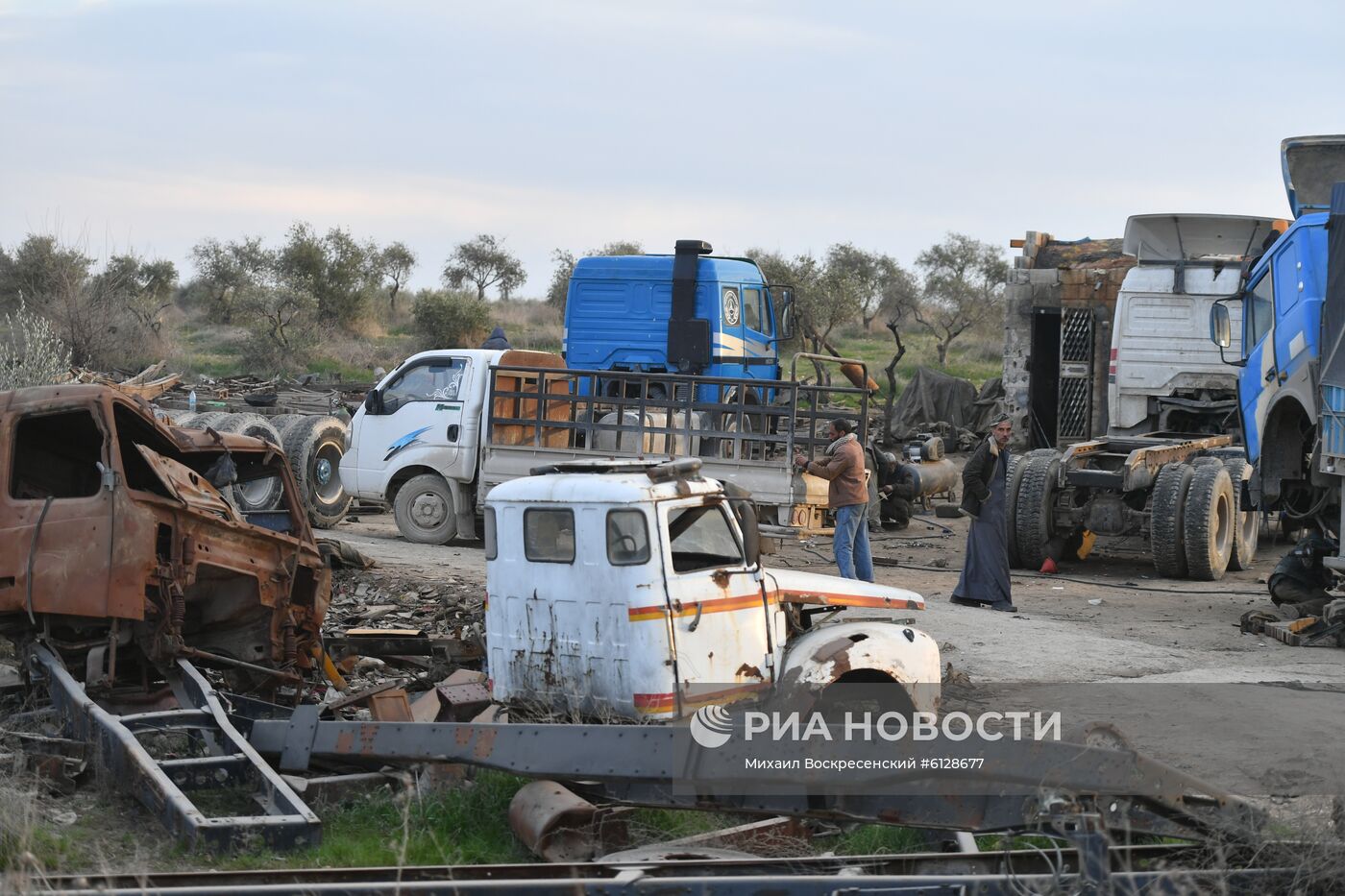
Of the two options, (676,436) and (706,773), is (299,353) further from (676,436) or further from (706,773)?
(706,773)

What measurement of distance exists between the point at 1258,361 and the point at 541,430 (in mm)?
6839

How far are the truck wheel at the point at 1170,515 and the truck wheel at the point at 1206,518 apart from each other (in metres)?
0.06

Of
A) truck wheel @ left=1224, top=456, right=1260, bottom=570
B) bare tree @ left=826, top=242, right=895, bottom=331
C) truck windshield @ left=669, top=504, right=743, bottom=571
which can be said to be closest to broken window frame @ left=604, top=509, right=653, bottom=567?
truck windshield @ left=669, top=504, right=743, bottom=571

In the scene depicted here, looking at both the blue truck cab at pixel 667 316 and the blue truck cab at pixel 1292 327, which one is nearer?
the blue truck cab at pixel 1292 327

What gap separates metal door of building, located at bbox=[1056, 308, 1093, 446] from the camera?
731 inches

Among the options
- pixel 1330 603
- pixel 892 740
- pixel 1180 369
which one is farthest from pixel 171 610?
pixel 1180 369

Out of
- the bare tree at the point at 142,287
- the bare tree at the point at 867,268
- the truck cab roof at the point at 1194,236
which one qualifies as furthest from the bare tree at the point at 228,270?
the truck cab roof at the point at 1194,236

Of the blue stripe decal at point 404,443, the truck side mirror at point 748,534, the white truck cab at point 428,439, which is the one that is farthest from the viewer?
the blue stripe decal at point 404,443

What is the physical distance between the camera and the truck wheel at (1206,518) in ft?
44.7

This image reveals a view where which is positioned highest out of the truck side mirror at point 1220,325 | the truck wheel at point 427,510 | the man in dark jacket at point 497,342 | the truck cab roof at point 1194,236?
the truck cab roof at point 1194,236

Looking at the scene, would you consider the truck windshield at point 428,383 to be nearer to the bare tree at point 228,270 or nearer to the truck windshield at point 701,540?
the truck windshield at point 701,540

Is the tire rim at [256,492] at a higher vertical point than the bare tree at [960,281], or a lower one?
lower

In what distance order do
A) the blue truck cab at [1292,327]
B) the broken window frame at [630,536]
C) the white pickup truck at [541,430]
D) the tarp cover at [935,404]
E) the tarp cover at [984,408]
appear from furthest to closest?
1. the tarp cover at [935,404]
2. the tarp cover at [984,408]
3. the white pickup truck at [541,430]
4. the blue truck cab at [1292,327]
5. the broken window frame at [630,536]

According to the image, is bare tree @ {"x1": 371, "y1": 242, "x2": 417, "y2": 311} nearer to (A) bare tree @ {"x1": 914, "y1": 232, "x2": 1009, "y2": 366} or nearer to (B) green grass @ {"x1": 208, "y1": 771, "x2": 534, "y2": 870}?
(A) bare tree @ {"x1": 914, "y1": 232, "x2": 1009, "y2": 366}
